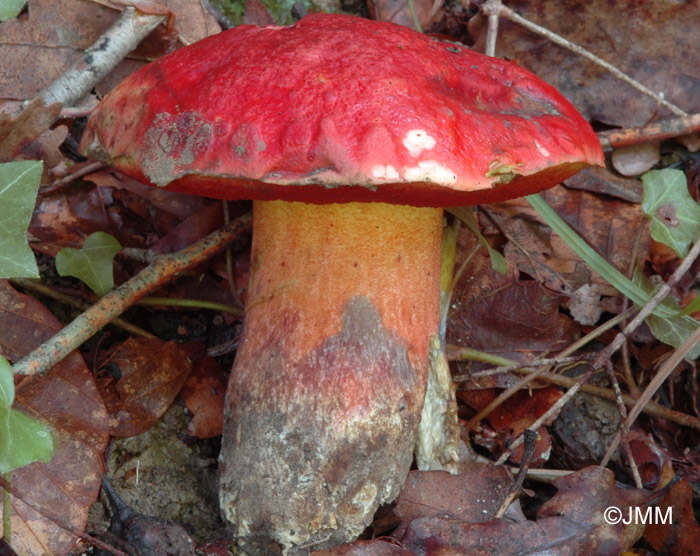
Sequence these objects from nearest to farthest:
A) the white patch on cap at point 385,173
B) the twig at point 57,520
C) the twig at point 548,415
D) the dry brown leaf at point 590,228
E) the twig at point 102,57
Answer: the white patch on cap at point 385,173, the twig at point 57,520, the twig at point 548,415, the twig at point 102,57, the dry brown leaf at point 590,228

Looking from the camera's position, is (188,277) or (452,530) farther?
(188,277)

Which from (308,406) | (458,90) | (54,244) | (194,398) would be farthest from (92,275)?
(458,90)

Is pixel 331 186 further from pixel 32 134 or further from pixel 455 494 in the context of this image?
pixel 32 134

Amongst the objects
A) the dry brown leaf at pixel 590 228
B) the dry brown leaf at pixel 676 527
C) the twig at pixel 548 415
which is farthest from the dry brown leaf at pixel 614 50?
the dry brown leaf at pixel 676 527

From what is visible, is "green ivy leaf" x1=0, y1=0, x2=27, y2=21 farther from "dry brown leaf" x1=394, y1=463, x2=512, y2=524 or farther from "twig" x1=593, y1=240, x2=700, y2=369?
"twig" x1=593, y1=240, x2=700, y2=369

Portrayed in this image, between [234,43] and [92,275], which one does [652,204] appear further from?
[92,275]

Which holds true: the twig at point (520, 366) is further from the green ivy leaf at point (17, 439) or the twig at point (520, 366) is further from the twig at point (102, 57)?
the twig at point (102, 57)

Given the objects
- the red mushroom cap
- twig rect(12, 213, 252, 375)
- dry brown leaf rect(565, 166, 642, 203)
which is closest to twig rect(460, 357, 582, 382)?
the red mushroom cap
